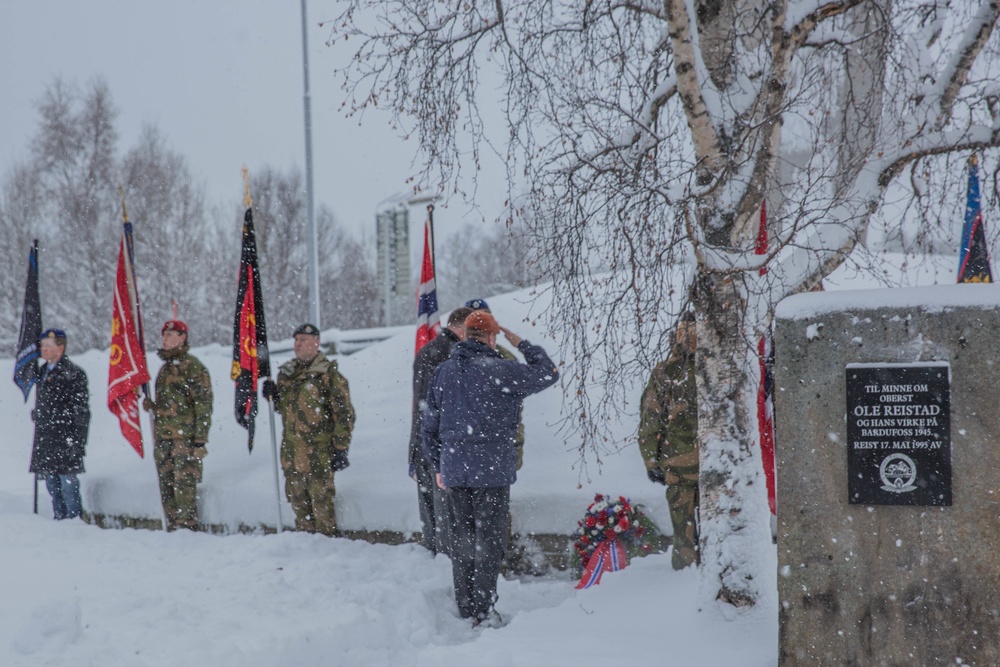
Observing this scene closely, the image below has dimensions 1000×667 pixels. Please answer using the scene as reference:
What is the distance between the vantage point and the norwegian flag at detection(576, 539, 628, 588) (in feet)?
18.0

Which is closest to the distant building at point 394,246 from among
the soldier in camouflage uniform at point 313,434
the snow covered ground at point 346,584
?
the snow covered ground at point 346,584

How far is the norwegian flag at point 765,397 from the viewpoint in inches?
172

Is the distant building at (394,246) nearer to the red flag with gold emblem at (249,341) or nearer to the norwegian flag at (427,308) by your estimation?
the red flag with gold emblem at (249,341)

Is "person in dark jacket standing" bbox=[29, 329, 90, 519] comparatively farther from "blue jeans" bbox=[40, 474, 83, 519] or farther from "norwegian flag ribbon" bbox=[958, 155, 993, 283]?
"norwegian flag ribbon" bbox=[958, 155, 993, 283]

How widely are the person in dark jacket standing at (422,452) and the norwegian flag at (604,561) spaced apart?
3.26 feet

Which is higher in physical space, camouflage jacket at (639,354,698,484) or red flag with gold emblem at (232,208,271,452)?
red flag with gold emblem at (232,208,271,452)

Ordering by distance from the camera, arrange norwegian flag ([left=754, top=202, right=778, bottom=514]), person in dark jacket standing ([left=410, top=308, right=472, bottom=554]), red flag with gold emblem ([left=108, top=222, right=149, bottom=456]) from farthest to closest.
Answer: red flag with gold emblem ([left=108, top=222, right=149, bottom=456]), person in dark jacket standing ([left=410, top=308, right=472, bottom=554]), norwegian flag ([left=754, top=202, right=778, bottom=514])

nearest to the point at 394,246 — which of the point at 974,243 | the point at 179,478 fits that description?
the point at 179,478

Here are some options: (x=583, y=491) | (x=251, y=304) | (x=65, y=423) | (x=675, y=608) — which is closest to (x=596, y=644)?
(x=675, y=608)

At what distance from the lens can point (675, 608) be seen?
14.3 feet

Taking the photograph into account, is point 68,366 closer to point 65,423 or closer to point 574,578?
point 65,423

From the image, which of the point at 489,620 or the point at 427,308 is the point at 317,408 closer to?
the point at 427,308

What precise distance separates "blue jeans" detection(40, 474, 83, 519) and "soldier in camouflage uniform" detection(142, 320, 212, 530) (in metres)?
1.12

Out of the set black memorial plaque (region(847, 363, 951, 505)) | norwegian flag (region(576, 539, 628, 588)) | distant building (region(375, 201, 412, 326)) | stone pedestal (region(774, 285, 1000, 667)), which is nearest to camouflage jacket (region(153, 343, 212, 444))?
norwegian flag (region(576, 539, 628, 588))
